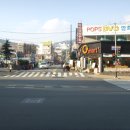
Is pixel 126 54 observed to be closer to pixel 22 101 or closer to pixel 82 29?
pixel 82 29

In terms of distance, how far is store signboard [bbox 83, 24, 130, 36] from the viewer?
84.2 m

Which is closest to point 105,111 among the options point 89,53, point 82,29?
point 89,53

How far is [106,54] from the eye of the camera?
232ft

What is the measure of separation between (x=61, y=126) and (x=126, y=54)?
58.6 metres

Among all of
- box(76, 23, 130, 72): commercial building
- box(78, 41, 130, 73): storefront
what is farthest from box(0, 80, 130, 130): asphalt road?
box(78, 41, 130, 73): storefront

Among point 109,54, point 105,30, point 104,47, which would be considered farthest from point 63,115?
point 105,30

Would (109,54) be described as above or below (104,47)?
below

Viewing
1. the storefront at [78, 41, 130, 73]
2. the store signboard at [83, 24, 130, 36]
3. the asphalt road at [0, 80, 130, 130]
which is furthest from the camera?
the store signboard at [83, 24, 130, 36]

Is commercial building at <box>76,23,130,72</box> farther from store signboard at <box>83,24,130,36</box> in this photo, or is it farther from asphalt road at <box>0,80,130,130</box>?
asphalt road at <box>0,80,130,130</box>

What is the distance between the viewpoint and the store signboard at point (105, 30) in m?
84.2

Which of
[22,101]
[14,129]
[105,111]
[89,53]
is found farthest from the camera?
[89,53]

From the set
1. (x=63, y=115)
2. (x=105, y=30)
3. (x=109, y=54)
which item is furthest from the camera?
(x=105, y=30)

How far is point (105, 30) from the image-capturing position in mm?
85688

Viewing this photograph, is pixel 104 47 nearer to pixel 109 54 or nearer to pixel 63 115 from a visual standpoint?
Result: pixel 109 54
